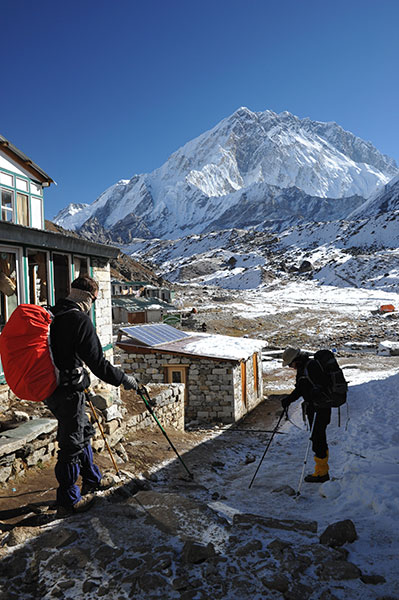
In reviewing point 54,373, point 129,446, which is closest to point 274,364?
point 129,446

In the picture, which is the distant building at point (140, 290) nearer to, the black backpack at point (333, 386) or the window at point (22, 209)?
the window at point (22, 209)

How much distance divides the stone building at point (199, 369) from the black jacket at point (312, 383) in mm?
8170

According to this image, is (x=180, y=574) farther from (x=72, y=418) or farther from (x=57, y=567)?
(x=72, y=418)

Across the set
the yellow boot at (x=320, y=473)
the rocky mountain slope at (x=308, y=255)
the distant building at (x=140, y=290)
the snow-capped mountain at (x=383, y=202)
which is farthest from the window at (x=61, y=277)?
the snow-capped mountain at (x=383, y=202)

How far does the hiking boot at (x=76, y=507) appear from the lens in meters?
3.93

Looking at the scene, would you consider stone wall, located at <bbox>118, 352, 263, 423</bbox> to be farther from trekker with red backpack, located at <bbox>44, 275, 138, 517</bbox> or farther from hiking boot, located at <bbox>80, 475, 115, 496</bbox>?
trekker with red backpack, located at <bbox>44, 275, 138, 517</bbox>

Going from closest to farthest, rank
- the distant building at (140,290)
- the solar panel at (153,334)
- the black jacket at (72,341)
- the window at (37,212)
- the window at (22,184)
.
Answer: the black jacket at (72,341) < the window at (22,184) < the window at (37,212) < the solar panel at (153,334) < the distant building at (140,290)

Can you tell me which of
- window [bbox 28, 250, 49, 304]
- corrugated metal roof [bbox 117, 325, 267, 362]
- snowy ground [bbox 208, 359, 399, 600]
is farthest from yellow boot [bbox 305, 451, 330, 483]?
corrugated metal roof [bbox 117, 325, 267, 362]

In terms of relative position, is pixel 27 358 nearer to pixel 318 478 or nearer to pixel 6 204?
pixel 318 478

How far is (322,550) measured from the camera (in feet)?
11.5

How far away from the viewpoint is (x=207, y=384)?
570 inches

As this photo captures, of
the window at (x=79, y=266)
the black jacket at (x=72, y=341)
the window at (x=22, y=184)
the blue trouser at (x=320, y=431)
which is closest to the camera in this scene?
the black jacket at (x=72, y=341)

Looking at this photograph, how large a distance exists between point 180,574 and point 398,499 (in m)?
2.93

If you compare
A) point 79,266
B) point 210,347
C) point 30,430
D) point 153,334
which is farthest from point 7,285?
point 210,347
